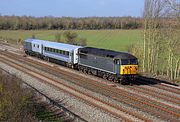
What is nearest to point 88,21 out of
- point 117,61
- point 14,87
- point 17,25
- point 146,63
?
point 17,25

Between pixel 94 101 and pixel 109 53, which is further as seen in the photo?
pixel 109 53

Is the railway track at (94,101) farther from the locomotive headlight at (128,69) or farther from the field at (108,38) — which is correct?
the field at (108,38)

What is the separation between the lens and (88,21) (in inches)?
5443

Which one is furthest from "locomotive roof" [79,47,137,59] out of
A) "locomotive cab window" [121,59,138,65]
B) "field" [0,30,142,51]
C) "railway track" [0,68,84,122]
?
"field" [0,30,142,51]

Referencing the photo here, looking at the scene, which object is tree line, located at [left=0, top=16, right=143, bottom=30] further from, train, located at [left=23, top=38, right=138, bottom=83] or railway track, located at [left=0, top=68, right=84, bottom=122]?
railway track, located at [left=0, top=68, right=84, bottom=122]

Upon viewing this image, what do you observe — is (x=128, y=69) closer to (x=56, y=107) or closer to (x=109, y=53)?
(x=109, y=53)

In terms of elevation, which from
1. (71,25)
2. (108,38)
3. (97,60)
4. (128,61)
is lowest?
(108,38)

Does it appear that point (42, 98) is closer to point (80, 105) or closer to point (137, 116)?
point (80, 105)

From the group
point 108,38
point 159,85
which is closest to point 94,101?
point 159,85

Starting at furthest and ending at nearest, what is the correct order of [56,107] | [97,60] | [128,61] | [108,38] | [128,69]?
[108,38]
[97,60]
[128,61]
[128,69]
[56,107]

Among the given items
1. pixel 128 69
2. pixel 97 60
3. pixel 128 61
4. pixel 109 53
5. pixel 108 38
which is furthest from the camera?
pixel 108 38

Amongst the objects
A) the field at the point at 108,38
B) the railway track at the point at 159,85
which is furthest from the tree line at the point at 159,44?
the field at the point at 108,38

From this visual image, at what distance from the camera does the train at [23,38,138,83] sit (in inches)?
1111

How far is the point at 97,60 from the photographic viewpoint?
1234 inches
